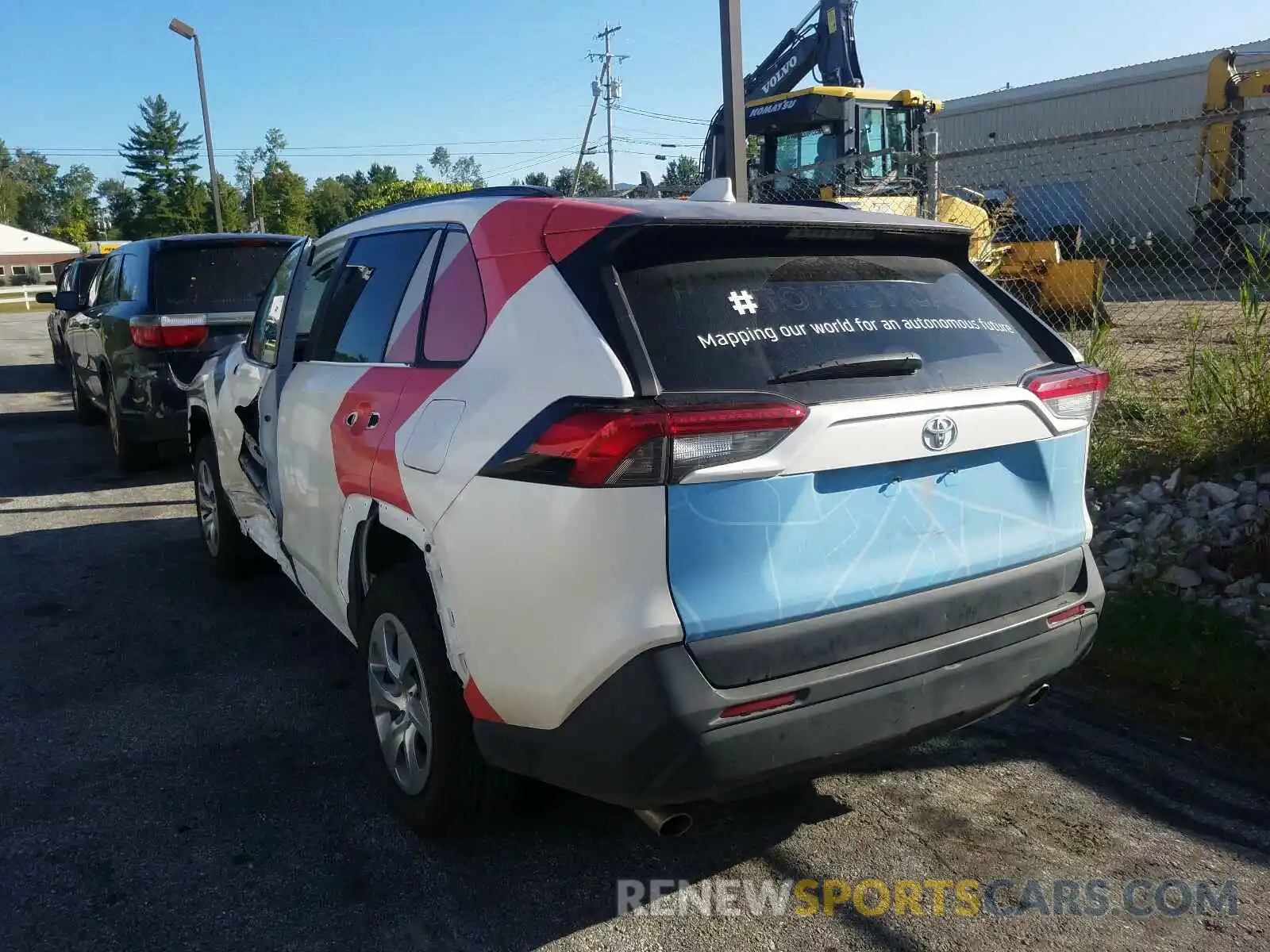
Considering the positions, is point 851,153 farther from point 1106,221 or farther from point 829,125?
point 1106,221

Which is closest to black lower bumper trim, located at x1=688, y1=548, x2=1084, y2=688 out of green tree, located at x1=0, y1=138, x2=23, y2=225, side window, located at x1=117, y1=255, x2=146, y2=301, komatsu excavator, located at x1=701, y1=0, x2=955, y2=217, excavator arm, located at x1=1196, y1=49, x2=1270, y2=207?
side window, located at x1=117, y1=255, x2=146, y2=301

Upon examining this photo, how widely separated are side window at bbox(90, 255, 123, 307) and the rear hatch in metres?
1.26

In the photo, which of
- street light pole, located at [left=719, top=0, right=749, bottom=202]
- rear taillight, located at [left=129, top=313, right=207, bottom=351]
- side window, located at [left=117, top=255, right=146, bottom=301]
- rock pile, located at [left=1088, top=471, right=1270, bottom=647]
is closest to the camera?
rock pile, located at [left=1088, top=471, right=1270, bottom=647]


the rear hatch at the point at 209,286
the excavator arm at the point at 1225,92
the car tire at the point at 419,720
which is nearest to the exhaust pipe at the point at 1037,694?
the car tire at the point at 419,720

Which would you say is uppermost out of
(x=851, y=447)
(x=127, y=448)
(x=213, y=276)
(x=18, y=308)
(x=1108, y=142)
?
(x=1108, y=142)

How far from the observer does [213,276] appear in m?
8.23

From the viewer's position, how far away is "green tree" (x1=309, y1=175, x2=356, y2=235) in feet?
239

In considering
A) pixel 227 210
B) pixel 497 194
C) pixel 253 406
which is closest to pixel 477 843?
pixel 497 194

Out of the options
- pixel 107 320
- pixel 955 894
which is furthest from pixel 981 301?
pixel 107 320

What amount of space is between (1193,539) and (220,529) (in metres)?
5.02

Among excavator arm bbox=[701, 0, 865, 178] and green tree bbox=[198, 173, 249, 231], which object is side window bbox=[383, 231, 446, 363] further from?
green tree bbox=[198, 173, 249, 231]

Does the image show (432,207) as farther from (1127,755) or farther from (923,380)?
(1127,755)

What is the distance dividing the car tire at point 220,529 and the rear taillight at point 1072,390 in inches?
166

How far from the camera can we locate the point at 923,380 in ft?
8.98
